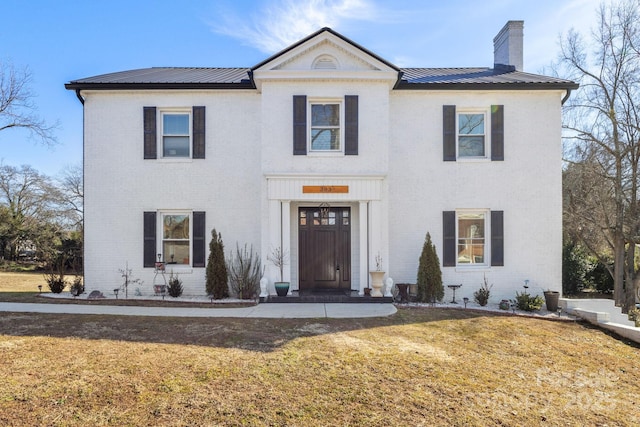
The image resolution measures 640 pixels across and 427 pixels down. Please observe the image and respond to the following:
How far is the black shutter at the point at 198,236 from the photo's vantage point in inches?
413

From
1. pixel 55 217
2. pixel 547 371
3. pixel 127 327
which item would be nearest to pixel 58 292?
pixel 127 327

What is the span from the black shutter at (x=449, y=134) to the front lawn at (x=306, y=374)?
515 centimetres

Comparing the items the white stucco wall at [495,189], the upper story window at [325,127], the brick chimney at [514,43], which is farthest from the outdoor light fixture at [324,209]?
the brick chimney at [514,43]

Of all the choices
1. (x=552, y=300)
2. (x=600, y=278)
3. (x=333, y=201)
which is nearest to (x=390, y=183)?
(x=333, y=201)

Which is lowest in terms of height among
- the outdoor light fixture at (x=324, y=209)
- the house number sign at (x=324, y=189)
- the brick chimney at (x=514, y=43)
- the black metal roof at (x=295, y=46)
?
the outdoor light fixture at (x=324, y=209)

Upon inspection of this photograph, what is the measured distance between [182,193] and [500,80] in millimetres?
10063

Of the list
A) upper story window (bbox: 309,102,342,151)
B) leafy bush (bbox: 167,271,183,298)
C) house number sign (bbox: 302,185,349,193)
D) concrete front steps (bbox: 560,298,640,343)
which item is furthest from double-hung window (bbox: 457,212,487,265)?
leafy bush (bbox: 167,271,183,298)

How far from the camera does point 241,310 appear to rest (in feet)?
28.5

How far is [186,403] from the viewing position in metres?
3.97

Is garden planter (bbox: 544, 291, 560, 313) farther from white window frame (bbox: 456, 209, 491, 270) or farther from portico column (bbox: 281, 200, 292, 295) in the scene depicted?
portico column (bbox: 281, 200, 292, 295)

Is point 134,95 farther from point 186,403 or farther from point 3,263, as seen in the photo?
point 3,263

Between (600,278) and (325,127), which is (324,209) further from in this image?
(600,278)

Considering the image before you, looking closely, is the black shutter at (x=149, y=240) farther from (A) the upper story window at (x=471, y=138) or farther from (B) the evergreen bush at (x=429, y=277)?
(A) the upper story window at (x=471, y=138)

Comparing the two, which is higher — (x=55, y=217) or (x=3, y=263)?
(x=55, y=217)
